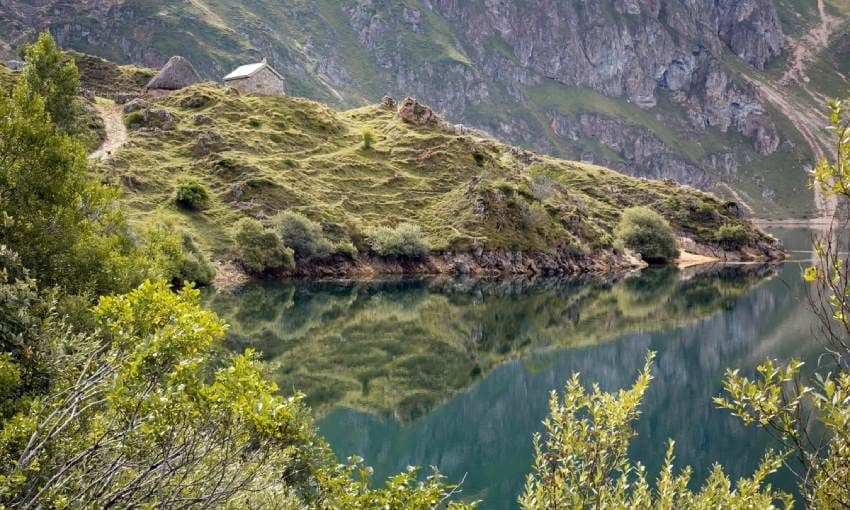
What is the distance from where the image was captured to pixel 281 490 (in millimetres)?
13430

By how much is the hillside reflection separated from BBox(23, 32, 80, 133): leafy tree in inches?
759

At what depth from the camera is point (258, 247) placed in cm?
9069

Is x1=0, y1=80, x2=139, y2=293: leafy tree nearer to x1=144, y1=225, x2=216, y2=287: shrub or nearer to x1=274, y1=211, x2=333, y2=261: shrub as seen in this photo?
x1=144, y1=225, x2=216, y2=287: shrub

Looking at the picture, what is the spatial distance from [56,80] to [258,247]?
51.6 m

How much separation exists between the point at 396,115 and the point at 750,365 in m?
115

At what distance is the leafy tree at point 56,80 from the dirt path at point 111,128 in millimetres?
63709

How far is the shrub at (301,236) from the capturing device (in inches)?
3781

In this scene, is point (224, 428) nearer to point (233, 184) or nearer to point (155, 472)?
point (155, 472)

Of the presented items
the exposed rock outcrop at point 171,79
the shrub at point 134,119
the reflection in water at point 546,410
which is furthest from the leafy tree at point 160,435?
the exposed rock outcrop at point 171,79

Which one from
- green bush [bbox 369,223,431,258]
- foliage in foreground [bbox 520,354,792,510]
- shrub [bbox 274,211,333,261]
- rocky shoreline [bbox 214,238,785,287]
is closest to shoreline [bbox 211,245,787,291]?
rocky shoreline [bbox 214,238,785,287]

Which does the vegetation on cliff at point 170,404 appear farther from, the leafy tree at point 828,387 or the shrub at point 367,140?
the shrub at point 367,140

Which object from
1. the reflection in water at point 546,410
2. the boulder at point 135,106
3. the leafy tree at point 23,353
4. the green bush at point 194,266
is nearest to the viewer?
the leafy tree at point 23,353

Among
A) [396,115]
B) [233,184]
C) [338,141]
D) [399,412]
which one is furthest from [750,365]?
[396,115]

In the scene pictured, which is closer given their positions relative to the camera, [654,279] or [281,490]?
[281,490]
